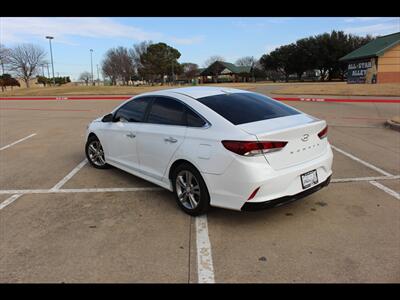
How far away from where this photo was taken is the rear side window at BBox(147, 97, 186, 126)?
4.50m

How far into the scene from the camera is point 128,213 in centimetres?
447

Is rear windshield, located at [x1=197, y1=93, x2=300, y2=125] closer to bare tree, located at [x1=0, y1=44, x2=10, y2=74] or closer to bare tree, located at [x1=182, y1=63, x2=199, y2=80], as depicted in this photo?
bare tree, located at [x1=0, y1=44, x2=10, y2=74]

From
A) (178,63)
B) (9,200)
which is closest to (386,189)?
(9,200)

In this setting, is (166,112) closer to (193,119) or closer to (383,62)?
(193,119)

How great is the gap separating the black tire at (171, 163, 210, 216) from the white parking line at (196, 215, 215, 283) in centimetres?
16

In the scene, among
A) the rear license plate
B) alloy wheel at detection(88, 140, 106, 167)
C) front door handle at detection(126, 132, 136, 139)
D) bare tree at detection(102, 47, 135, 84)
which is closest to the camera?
the rear license plate

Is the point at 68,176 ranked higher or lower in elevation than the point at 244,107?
lower

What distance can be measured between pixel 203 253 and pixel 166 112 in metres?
2.05

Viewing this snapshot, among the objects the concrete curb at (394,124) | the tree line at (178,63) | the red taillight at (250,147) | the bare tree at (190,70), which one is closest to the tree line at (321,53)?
the tree line at (178,63)

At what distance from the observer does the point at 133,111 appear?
212 inches

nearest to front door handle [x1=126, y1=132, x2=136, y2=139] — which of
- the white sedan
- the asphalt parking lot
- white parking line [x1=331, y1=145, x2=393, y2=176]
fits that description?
the white sedan
